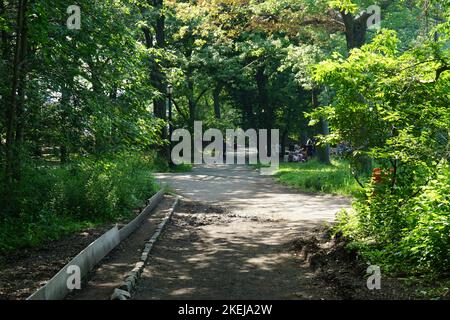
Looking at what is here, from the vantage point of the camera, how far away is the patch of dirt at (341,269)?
675 cm

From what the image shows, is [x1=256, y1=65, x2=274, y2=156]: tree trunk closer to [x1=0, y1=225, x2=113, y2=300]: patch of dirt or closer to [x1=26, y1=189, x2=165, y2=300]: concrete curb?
[x1=26, y1=189, x2=165, y2=300]: concrete curb

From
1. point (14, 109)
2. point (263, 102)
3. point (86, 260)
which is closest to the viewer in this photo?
point (86, 260)

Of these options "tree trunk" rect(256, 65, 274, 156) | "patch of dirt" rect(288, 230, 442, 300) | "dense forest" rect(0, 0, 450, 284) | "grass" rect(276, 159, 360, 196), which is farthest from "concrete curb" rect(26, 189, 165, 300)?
"tree trunk" rect(256, 65, 274, 156)

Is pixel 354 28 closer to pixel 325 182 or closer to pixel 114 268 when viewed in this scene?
pixel 325 182

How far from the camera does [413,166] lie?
961 centimetres

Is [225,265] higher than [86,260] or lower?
lower

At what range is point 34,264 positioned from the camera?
29.3 ft

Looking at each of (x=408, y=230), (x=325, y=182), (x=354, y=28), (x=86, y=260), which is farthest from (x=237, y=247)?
(x=354, y=28)

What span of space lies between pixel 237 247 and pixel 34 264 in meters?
4.25

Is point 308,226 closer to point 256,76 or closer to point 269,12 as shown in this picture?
point 269,12

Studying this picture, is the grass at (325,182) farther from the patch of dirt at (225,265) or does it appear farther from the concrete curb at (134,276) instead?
the concrete curb at (134,276)

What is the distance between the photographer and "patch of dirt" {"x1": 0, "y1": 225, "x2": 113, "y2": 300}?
739cm

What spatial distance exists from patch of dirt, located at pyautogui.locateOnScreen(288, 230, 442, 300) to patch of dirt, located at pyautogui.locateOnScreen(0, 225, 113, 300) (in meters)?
4.25

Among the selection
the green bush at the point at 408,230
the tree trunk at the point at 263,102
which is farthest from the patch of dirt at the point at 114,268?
the tree trunk at the point at 263,102
